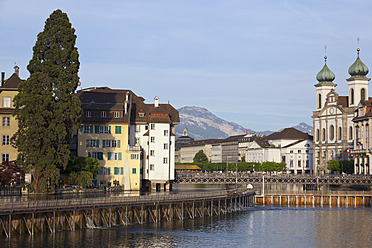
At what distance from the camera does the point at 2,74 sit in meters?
112

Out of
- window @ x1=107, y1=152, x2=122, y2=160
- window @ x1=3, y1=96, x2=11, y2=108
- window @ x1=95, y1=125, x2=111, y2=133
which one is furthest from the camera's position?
window @ x1=95, y1=125, x2=111, y2=133

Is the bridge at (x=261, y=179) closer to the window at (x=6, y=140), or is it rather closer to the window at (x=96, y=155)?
the window at (x=96, y=155)

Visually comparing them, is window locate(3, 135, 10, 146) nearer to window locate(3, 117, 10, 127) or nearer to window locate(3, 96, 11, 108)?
window locate(3, 117, 10, 127)

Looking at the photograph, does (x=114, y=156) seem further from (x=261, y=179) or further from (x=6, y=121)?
(x=261, y=179)

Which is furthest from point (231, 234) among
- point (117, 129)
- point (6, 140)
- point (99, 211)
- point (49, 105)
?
point (117, 129)

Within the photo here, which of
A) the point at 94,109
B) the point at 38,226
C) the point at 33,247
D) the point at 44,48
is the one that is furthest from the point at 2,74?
the point at 33,247

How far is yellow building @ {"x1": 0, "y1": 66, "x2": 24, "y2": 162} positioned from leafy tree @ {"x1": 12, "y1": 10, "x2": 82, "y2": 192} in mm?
7558

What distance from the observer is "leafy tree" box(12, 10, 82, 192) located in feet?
284

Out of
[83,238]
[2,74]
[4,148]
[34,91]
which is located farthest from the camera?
[2,74]

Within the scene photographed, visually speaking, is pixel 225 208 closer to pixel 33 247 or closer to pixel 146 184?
pixel 146 184

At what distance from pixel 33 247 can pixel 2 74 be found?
55709mm

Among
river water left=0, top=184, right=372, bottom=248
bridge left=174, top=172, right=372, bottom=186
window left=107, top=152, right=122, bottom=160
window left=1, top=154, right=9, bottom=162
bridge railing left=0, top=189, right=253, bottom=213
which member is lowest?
river water left=0, top=184, right=372, bottom=248

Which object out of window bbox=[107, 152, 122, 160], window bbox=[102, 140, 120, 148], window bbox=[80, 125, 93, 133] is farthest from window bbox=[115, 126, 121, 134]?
window bbox=[80, 125, 93, 133]

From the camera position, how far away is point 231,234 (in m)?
78.0
